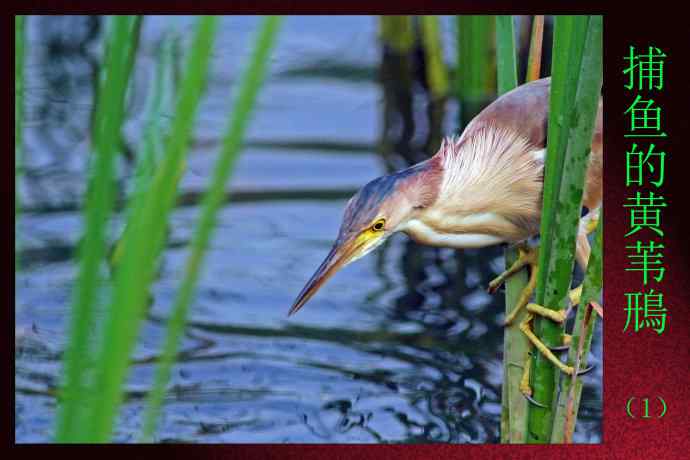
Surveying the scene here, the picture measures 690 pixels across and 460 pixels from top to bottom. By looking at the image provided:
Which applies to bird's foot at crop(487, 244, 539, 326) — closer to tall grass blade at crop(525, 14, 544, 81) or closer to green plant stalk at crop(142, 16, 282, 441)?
tall grass blade at crop(525, 14, 544, 81)

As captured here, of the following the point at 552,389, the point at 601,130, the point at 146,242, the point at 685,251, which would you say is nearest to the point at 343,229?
the point at 552,389

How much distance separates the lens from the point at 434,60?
289 centimetres

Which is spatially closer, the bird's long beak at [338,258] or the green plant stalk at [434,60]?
the bird's long beak at [338,258]

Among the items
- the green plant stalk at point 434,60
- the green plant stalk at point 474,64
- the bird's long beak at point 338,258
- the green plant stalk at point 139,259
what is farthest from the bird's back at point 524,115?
the green plant stalk at point 434,60

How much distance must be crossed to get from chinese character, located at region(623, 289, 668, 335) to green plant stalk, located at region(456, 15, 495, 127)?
37.6 inches

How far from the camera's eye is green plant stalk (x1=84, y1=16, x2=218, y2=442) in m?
0.66

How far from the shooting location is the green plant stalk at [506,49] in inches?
49.7

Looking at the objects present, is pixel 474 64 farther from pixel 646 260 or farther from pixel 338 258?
pixel 338 258

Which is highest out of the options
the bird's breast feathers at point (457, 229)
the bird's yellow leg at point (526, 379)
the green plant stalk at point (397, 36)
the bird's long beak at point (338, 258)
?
the green plant stalk at point (397, 36)

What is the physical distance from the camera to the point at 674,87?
1602 millimetres

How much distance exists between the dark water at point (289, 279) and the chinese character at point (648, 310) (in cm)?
23

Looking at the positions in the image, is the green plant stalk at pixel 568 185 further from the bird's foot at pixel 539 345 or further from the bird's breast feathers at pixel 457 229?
the bird's breast feathers at pixel 457 229

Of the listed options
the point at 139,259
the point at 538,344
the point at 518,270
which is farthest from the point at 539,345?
the point at 139,259

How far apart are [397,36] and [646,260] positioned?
5.57ft
